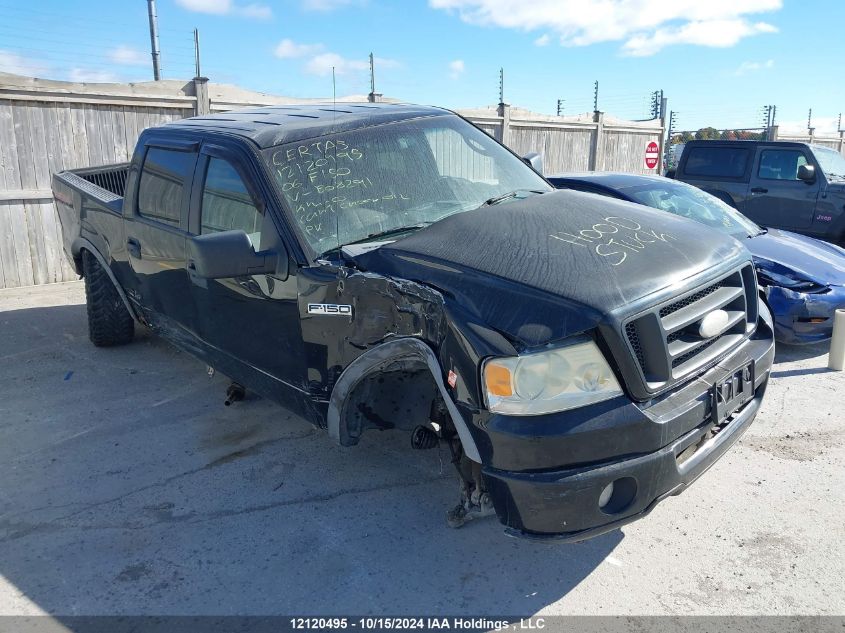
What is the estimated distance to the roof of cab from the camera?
367cm

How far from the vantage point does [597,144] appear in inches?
611

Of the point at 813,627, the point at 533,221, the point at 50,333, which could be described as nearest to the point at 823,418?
the point at 813,627

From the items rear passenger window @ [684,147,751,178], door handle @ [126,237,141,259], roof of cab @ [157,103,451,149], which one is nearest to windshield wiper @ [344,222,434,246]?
roof of cab @ [157,103,451,149]

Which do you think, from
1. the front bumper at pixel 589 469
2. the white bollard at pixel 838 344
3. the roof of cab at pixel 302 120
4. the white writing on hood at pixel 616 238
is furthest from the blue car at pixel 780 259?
the front bumper at pixel 589 469

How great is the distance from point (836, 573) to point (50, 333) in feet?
21.8

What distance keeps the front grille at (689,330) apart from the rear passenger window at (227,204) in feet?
6.36

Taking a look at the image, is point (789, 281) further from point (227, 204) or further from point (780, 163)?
point (780, 163)

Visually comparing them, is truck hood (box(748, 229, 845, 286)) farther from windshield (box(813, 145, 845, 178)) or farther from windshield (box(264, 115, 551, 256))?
windshield (box(813, 145, 845, 178))

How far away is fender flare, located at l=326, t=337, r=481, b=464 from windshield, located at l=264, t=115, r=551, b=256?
604 millimetres

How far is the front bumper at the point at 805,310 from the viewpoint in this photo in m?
5.48

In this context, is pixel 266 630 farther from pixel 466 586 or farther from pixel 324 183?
pixel 324 183

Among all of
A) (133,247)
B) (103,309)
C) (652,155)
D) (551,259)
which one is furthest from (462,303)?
(652,155)

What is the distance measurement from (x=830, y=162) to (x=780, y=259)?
5686mm

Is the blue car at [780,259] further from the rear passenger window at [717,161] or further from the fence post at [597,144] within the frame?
the fence post at [597,144]
